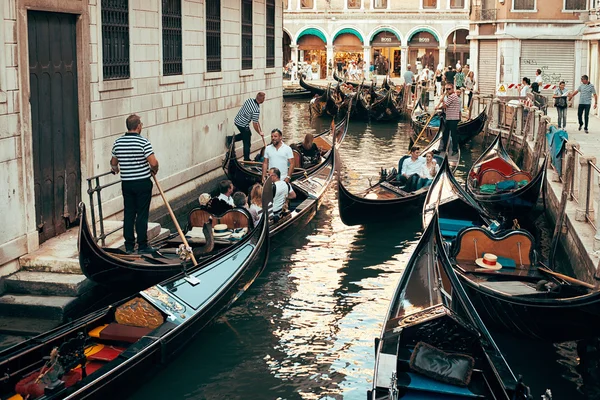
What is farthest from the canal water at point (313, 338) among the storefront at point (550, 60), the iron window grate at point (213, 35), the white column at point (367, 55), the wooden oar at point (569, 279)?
the white column at point (367, 55)

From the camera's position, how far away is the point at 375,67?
1266 inches

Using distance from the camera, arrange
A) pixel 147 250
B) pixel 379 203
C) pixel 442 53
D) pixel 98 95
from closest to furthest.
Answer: pixel 147 250
pixel 98 95
pixel 379 203
pixel 442 53

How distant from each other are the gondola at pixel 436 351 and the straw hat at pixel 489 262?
946 millimetres

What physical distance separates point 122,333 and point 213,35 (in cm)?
609

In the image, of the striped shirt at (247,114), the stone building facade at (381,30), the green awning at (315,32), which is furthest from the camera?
the green awning at (315,32)

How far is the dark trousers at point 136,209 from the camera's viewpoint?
5.97 metres

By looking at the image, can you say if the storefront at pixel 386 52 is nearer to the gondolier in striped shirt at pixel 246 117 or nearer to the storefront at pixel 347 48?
the storefront at pixel 347 48

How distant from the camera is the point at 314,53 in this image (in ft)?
110

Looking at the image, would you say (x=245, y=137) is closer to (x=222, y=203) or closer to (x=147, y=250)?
(x=222, y=203)

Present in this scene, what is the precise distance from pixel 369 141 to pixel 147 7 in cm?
895

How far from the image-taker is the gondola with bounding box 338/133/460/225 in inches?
316

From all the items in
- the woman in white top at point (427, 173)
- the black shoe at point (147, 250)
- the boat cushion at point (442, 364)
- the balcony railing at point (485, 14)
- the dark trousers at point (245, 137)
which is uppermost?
the balcony railing at point (485, 14)

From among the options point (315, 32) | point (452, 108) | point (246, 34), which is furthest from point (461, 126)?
point (315, 32)

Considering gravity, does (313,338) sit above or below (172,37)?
below
